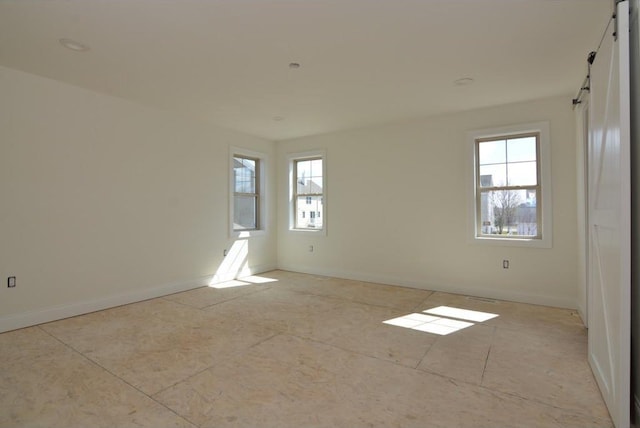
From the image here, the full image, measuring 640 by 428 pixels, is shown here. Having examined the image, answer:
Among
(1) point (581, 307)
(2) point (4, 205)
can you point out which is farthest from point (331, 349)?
(2) point (4, 205)

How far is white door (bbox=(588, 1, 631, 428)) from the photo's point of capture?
5.74 feet

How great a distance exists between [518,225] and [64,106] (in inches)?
226

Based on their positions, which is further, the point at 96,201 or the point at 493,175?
the point at 493,175

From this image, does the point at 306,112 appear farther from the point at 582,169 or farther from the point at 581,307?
the point at 581,307

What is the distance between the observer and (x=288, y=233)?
656 cm

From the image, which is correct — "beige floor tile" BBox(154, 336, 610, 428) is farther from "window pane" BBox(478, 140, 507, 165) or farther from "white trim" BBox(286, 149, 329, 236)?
"white trim" BBox(286, 149, 329, 236)

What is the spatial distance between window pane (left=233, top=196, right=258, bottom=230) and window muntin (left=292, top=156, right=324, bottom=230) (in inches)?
30.9

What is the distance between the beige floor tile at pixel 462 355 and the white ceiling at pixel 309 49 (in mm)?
2612

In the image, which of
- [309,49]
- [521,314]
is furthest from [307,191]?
[521,314]

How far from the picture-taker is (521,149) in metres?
4.46

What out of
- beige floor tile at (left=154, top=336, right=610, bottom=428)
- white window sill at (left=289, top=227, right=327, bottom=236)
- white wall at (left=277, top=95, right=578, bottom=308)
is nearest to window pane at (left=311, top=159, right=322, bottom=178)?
white wall at (left=277, top=95, right=578, bottom=308)

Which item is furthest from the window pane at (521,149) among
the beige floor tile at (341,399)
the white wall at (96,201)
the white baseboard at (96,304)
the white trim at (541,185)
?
the white baseboard at (96,304)

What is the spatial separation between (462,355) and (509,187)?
8.85 feet

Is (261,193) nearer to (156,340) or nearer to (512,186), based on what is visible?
(156,340)
